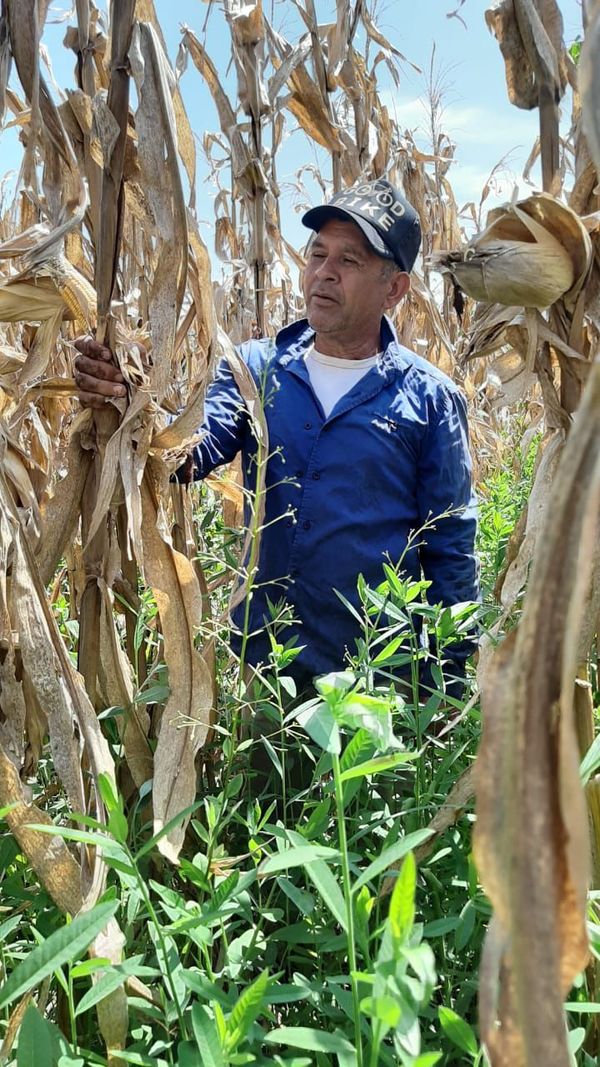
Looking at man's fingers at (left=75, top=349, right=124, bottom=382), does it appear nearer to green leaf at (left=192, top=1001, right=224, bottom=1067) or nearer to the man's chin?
green leaf at (left=192, top=1001, right=224, bottom=1067)

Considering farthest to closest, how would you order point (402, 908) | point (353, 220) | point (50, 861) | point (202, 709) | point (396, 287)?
point (396, 287), point (353, 220), point (202, 709), point (50, 861), point (402, 908)

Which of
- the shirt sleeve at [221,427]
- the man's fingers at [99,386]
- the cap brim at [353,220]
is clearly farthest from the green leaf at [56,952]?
the cap brim at [353,220]

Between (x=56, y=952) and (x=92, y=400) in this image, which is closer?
(x=56, y=952)

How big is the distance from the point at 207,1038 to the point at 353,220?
189cm

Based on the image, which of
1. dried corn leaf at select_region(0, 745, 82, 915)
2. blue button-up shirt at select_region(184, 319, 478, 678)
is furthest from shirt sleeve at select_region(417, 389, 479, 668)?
dried corn leaf at select_region(0, 745, 82, 915)

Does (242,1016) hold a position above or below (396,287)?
below

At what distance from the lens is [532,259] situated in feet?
2.71

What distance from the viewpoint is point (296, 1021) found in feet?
2.34

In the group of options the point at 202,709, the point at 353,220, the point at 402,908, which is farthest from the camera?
the point at 353,220

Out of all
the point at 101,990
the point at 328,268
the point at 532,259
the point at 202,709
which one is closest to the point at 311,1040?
the point at 101,990

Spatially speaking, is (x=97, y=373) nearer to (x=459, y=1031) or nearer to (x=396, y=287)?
(x=459, y=1031)

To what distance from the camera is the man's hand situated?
38.8 inches

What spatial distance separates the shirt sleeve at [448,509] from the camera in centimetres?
187

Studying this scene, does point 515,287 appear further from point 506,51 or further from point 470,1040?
point 470,1040
